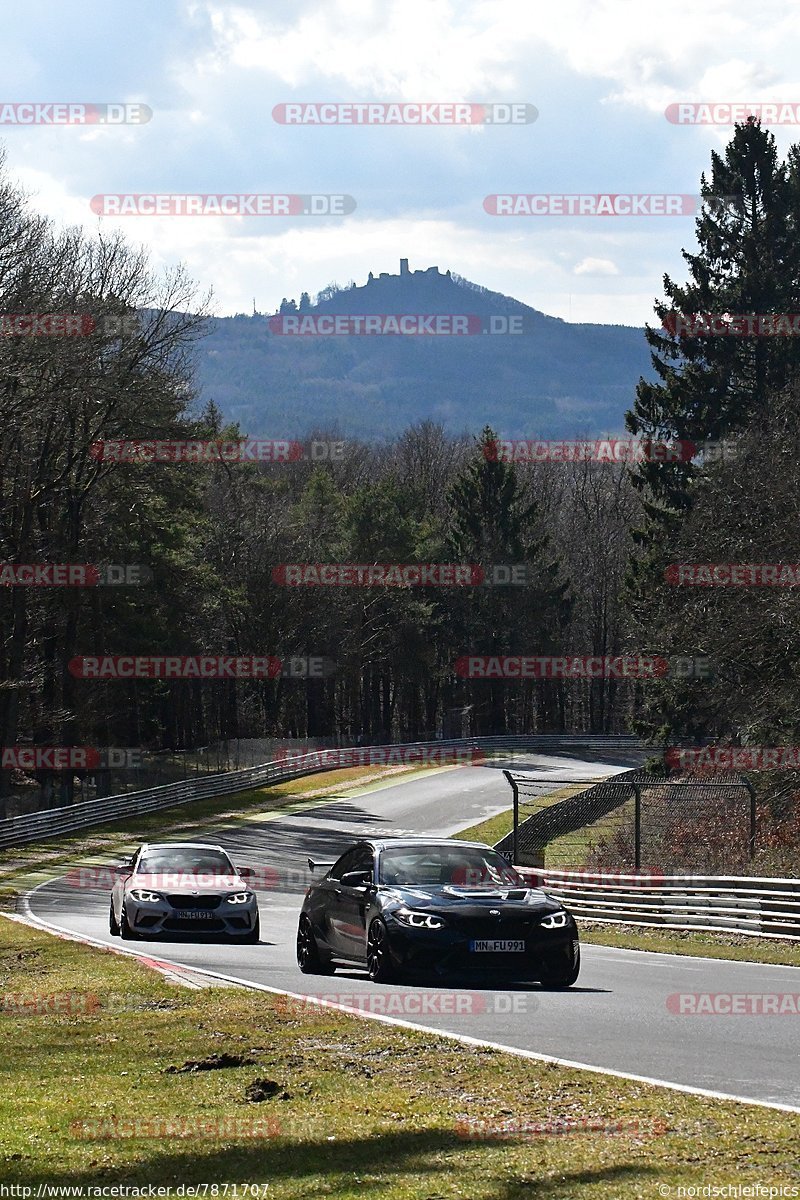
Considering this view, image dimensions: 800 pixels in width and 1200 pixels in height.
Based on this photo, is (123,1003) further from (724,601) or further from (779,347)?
(779,347)

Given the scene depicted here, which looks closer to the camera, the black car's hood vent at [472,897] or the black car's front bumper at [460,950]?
the black car's front bumper at [460,950]

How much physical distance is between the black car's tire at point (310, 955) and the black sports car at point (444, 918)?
61cm

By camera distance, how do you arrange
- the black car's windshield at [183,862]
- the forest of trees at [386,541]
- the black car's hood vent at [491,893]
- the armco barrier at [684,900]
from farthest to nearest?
the forest of trees at [386,541]
the armco barrier at [684,900]
the black car's windshield at [183,862]
the black car's hood vent at [491,893]

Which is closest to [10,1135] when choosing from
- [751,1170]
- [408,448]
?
[751,1170]

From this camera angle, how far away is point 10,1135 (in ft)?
24.1

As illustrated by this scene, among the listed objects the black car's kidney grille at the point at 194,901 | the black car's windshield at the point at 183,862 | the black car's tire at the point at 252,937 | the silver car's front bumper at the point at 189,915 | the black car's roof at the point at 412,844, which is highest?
the black car's roof at the point at 412,844

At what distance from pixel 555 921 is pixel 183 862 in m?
9.17

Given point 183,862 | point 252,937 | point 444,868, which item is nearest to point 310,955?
point 444,868

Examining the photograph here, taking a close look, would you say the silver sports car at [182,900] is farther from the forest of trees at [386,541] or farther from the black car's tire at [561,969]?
the forest of trees at [386,541]

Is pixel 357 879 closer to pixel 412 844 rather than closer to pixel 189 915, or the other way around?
pixel 412 844

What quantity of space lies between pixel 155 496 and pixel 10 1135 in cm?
4742

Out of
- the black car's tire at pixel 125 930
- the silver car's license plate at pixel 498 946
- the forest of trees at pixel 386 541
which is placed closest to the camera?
the silver car's license plate at pixel 498 946

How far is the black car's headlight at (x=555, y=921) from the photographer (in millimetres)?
14031

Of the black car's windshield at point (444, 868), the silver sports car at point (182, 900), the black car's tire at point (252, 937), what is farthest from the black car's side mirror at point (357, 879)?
the black car's tire at point (252, 937)
